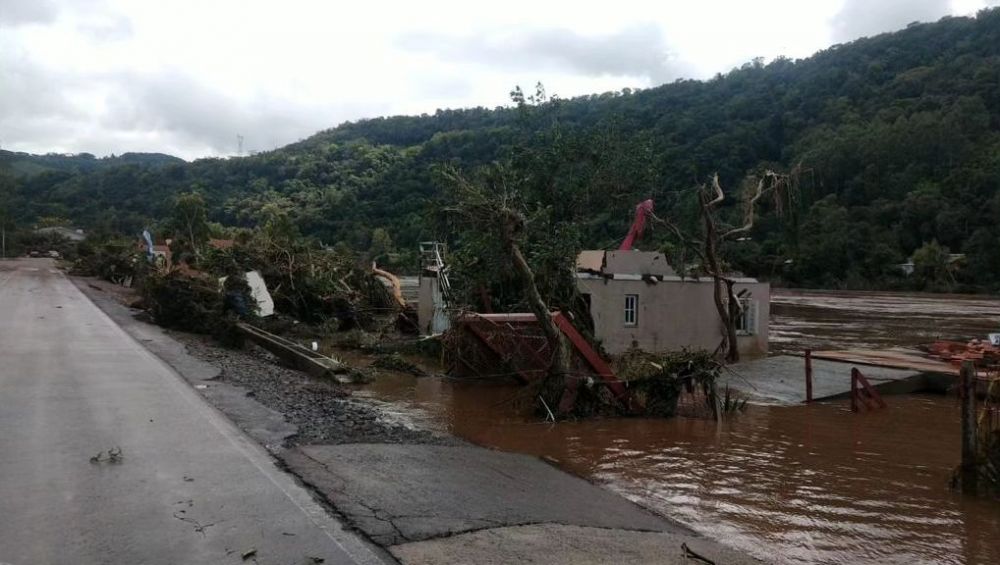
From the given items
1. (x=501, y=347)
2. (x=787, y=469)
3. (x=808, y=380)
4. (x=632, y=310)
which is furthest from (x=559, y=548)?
(x=632, y=310)

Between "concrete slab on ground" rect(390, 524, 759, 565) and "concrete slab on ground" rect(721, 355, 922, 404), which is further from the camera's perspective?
"concrete slab on ground" rect(721, 355, 922, 404)

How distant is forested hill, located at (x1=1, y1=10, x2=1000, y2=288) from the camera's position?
78.4 m

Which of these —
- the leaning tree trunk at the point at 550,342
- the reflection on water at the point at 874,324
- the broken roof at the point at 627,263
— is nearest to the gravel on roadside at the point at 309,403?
the leaning tree trunk at the point at 550,342

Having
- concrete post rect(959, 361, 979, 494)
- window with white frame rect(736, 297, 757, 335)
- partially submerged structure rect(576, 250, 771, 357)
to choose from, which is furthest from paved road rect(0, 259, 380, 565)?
window with white frame rect(736, 297, 757, 335)

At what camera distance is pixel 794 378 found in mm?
17344

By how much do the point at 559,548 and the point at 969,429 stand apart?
210 inches

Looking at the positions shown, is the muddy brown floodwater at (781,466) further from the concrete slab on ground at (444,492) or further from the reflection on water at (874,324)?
the reflection on water at (874,324)

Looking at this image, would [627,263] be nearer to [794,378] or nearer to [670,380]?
[794,378]

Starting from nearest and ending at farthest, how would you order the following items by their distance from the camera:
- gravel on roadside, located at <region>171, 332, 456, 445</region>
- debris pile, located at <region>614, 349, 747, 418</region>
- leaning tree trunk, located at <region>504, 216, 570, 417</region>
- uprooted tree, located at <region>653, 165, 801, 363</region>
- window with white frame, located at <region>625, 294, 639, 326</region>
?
gravel on roadside, located at <region>171, 332, 456, 445</region> < leaning tree trunk, located at <region>504, 216, 570, 417</region> < debris pile, located at <region>614, 349, 747, 418</region> < window with white frame, located at <region>625, 294, 639, 326</region> < uprooted tree, located at <region>653, 165, 801, 363</region>

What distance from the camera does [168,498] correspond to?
6195 millimetres

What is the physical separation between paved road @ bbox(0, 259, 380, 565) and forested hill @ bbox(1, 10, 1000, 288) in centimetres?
3932

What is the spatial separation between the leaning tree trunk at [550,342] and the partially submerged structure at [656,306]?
675 cm

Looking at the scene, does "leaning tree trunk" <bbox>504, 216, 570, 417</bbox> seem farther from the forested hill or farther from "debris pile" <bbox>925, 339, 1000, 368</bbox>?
the forested hill

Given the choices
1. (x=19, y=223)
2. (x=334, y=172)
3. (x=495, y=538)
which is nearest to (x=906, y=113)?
(x=334, y=172)
